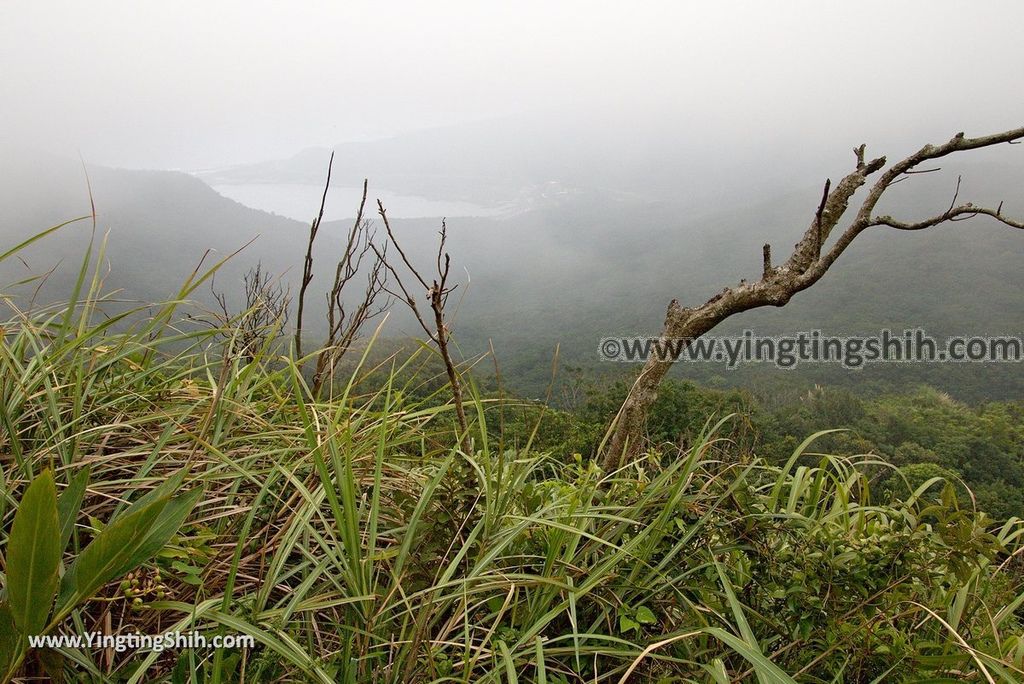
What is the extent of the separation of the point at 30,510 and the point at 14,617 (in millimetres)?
187

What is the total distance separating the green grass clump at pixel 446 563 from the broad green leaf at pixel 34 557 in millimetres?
229

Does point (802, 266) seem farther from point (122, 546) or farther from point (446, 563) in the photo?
point (122, 546)

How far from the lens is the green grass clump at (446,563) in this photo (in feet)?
3.87

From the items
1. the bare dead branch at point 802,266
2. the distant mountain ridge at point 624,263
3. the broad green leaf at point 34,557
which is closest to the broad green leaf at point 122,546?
the broad green leaf at point 34,557

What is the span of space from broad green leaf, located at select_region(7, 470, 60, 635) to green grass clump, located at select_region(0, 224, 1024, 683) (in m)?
0.23

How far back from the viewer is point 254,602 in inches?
47.0

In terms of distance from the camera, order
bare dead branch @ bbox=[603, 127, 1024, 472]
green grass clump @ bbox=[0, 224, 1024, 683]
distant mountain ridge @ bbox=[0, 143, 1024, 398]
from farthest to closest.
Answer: distant mountain ridge @ bbox=[0, 143, 1024, 398] → bare dead branch @ bbox=[603, 127, 1024, 472] → green grass clump @ bbox=[0, 224, 1024, 683]

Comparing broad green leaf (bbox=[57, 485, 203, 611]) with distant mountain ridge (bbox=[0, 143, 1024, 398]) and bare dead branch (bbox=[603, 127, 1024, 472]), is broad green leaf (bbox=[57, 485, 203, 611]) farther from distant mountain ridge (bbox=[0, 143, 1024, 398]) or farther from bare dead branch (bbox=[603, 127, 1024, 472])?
distant mountain ridge (bbox=[0, 143, 1024, 398])

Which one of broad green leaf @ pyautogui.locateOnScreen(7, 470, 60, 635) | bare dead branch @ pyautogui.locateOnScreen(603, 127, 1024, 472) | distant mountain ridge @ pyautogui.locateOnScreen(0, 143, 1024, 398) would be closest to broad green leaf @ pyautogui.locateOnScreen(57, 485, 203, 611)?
broad green leaf @ pyautogui.locateOnScreen(7, 470, 60, 635)

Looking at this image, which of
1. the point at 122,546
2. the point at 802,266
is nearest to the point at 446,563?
the point at 122,546

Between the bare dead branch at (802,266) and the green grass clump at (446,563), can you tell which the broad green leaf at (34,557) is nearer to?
the green grass clump at (446,563)

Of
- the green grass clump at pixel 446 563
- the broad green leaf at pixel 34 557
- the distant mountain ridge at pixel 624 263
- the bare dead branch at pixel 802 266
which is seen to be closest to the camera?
the broad green leaf at pixel 34 557

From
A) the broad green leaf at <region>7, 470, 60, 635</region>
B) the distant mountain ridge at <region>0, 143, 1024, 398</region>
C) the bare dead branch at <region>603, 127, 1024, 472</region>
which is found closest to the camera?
the broad green leaf at <region>7, 470, 60, 635</region>

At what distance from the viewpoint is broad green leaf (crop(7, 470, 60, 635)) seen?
824 millimetres
